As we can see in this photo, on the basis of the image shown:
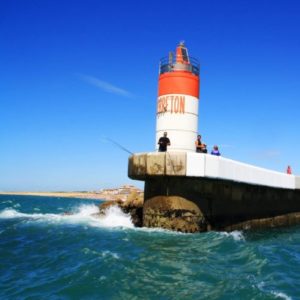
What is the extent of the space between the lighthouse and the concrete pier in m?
2.27

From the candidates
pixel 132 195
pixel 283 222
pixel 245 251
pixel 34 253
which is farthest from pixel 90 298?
pixel 283 222

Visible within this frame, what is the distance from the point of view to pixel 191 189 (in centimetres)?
1476

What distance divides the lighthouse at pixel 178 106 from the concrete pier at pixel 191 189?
2.27 meters

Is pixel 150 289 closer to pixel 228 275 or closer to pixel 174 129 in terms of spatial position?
pixel 228 275

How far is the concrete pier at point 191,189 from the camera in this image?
14.3 m

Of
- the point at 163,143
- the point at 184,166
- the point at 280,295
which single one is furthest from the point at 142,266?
the point at 163,143

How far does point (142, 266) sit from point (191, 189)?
5.45 metres

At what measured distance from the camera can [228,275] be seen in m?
9.03

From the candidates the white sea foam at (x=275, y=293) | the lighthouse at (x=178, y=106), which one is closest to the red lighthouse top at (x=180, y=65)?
the lighthouse at (x=178, y=106)

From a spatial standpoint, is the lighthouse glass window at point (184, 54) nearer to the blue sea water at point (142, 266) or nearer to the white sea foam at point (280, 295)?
the blue sea water at point (142, 266)

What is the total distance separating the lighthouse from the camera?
17.2m

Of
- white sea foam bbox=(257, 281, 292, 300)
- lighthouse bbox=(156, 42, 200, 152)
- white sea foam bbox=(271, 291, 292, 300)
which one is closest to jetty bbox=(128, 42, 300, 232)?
lighthouse bbox=(156, 42, 200, 152)

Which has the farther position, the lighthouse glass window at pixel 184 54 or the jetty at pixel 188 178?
the lighthouse glass window at pixel 184 54

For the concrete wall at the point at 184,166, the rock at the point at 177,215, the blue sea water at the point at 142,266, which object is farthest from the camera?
the rock at the point at 177,215
